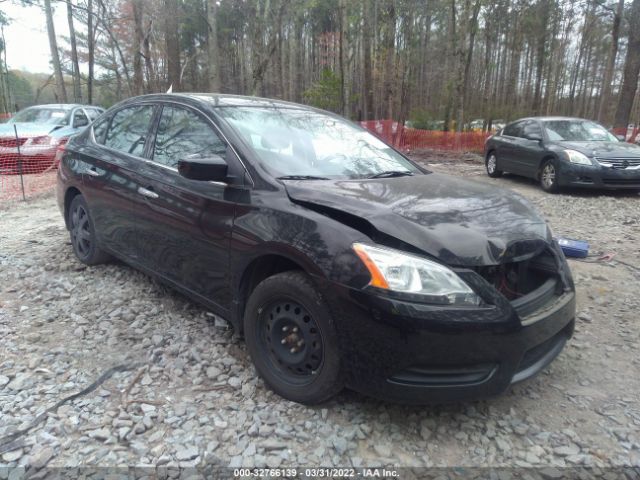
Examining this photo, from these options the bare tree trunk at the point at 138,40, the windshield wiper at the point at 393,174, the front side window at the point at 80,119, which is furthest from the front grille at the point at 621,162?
the bare tree trunk at the point at 138,40

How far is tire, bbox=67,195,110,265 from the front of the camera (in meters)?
4.48

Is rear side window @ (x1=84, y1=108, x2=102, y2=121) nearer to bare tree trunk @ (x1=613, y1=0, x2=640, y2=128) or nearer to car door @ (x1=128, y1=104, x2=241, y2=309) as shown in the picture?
car door @ (x1=128, y1=104, x2=241, y2=309)

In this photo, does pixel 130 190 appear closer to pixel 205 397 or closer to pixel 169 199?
pixel 169 199

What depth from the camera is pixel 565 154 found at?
9102 millimetres

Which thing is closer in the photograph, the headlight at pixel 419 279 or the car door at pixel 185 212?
the headlight at pixel 419 279

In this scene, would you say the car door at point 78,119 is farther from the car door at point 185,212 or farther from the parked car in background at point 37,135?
the car door at point 185,212

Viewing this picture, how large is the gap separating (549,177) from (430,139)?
10.0 metres

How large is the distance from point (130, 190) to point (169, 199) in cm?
58

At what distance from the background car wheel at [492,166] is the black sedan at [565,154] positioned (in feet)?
0.08

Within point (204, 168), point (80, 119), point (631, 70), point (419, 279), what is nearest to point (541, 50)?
point (631, 70)

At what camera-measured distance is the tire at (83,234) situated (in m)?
4.48

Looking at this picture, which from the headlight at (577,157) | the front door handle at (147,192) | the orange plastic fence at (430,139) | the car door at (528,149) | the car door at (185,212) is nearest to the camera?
the car door at (185,212)

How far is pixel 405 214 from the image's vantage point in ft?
8.19

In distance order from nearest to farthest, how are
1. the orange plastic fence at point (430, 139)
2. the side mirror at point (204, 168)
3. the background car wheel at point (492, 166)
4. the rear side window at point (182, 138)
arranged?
the side mirror at point (204, 168)
the rear side window at point (182, 138)
the background car wheel at point (492, 166)
the orange plastic fence at point (430, 139)
